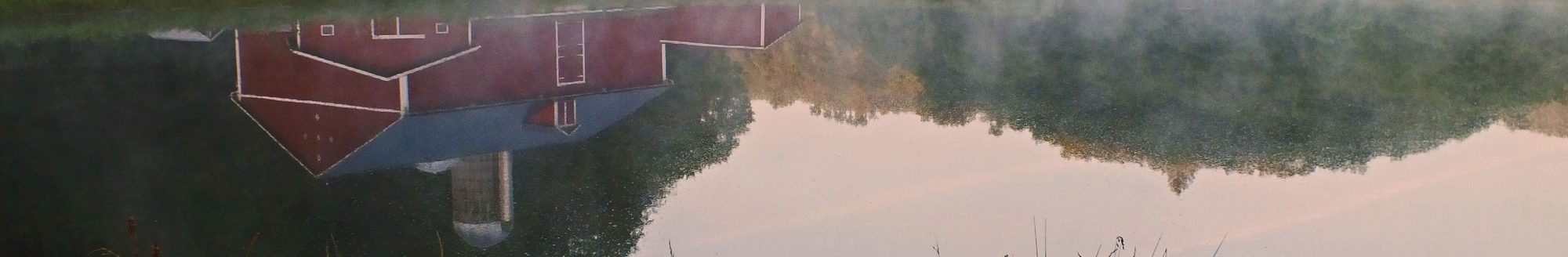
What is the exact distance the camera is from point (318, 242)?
21.2 ft

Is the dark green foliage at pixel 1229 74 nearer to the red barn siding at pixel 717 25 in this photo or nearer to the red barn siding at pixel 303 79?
the red barn siding at pixel 717 25

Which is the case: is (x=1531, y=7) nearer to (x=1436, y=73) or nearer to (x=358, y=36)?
(x=1436, y=73)

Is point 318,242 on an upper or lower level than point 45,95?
lower

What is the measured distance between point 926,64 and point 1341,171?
3425mm

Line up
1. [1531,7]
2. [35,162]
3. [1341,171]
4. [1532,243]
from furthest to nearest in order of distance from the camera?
[1531,7] < [1341,171] < [1532,243] < [35,162]

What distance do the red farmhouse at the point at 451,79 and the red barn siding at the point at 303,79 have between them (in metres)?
0.01

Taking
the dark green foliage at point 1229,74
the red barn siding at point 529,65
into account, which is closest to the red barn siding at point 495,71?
the red barn siding at point 529,65

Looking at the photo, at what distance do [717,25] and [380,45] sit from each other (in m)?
3.05

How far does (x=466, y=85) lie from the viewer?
8617 mm

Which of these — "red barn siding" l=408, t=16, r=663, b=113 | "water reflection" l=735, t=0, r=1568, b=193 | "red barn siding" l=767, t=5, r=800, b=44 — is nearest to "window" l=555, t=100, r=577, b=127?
"red barn siding" l=408, t=16, r=663, b=113

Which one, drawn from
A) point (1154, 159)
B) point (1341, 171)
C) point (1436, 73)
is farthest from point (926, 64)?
point (1436, 73)

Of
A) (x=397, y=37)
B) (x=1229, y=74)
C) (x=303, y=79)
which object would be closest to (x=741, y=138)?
(x=397, y=37)

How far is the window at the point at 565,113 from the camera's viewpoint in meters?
8.18

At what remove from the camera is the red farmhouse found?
7617mm
